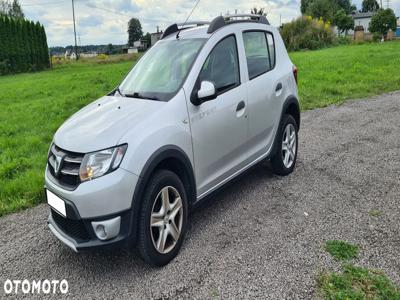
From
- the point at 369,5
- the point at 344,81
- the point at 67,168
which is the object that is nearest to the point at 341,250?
the point at 67,168

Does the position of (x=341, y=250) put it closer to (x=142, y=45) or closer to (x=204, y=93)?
(x=204, y=93)

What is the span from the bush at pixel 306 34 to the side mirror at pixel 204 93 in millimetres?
Result: 31590

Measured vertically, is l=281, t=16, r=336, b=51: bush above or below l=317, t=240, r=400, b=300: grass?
above

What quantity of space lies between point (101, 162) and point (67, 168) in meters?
0.37

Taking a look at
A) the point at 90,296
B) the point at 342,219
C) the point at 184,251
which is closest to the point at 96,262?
the point at 90,296

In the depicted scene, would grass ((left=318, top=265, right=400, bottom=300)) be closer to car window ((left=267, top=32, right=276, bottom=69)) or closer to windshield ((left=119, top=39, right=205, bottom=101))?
windshield ((left=119, top=39, right=205, bottom=101))

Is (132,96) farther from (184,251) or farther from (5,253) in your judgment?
(5,253)

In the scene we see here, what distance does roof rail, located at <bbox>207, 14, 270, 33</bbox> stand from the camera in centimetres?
411

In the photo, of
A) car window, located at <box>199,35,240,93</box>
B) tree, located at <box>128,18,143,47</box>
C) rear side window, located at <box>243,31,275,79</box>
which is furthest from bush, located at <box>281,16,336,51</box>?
tree, located at <box>128,18,143,47</box>

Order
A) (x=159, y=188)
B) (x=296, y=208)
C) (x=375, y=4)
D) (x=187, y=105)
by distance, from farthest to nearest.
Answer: (x=375, y=4), (x=296, y=208), (x=187, y=105), (x=159, y=188)

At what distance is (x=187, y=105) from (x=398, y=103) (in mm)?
7865

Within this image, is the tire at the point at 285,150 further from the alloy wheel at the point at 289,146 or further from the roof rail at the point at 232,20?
the roof rail at the point at 232,20

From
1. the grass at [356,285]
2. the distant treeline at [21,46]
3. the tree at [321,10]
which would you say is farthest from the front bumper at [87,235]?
the tree at [321,10]

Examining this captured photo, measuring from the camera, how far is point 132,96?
3.95 meters
